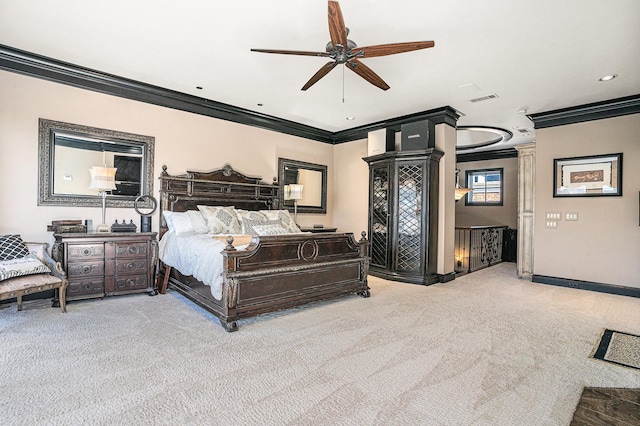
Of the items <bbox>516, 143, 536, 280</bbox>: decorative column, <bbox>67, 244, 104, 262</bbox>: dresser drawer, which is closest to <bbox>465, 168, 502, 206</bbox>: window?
<bbox>516, 143, 536, 280</bbox>: decorative column

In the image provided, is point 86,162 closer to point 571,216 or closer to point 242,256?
point 242,256

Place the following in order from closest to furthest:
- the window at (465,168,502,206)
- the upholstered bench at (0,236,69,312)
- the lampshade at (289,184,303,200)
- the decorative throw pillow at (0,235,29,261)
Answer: the upholstered bench at (0,236,69,312) < the decorative throw pillow at (0,235,29,261) < the lampshade at (289,184,303,200) < the window at (465,168,502,206)

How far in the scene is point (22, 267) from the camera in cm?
321

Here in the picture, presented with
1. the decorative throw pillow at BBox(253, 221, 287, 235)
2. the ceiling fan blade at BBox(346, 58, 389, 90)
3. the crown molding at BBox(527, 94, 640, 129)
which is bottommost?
the decorative throw pillow at BBox(253, 221, 287, 235)

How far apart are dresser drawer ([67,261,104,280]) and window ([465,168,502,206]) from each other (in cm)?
876

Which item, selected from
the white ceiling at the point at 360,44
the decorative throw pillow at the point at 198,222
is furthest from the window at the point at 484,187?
the decorative throw pillow at the point at 198,222

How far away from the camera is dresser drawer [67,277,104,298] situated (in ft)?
12.3

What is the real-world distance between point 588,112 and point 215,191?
5.94 m

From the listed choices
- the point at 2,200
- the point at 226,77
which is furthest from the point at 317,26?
the point at 2,200

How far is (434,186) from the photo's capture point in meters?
5.39

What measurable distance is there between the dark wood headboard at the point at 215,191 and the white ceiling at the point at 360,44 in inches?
49.2

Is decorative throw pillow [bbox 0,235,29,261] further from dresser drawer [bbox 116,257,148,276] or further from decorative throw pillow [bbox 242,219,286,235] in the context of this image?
decorative throw pillow [bbox 242,219,286,235]

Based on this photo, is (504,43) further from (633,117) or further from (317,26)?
(633,117)

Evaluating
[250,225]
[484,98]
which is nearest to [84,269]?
[250,225]
